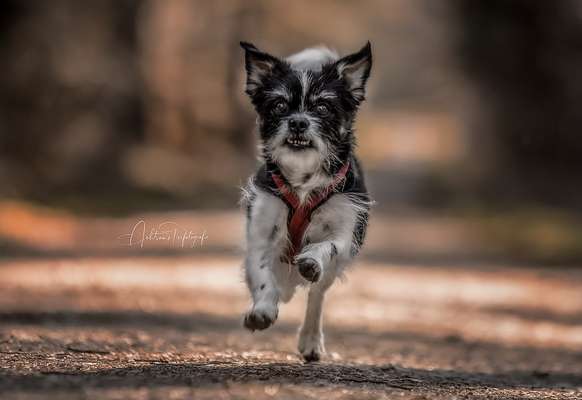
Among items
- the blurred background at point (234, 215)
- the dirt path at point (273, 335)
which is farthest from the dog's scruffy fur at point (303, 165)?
the dirt path at point (273, 335)

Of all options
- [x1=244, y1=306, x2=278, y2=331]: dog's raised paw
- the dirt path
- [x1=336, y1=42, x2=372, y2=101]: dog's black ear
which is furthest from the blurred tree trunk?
[x1=244, y1=306, x2=278, y2=331]: dog's raised paw

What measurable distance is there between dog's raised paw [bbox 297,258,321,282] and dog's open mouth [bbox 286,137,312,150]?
0.71 m

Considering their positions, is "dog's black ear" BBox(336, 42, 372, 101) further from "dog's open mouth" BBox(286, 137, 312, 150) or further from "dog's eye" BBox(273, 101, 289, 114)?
"dog's open mouth" BBox(286, 137, 312, 150)

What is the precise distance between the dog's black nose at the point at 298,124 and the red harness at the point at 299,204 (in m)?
0.44

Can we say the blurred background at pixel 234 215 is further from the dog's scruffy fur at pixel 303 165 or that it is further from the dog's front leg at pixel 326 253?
the dog's scruffy fur at pixel 303 165

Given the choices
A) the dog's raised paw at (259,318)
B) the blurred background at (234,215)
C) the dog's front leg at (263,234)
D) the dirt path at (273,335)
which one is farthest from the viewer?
the blurred background at (234,215)

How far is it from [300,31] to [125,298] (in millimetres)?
22312

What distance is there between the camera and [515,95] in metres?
26.1

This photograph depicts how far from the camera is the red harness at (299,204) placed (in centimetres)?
642

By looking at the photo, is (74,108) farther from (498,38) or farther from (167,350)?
(167,350)

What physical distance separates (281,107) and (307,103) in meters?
0.16

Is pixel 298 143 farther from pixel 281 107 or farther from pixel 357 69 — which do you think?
pixel 357 69

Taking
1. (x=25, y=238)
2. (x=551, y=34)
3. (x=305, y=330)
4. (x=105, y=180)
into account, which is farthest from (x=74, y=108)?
(x=305, y=330)

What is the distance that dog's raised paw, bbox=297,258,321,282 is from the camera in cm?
586
